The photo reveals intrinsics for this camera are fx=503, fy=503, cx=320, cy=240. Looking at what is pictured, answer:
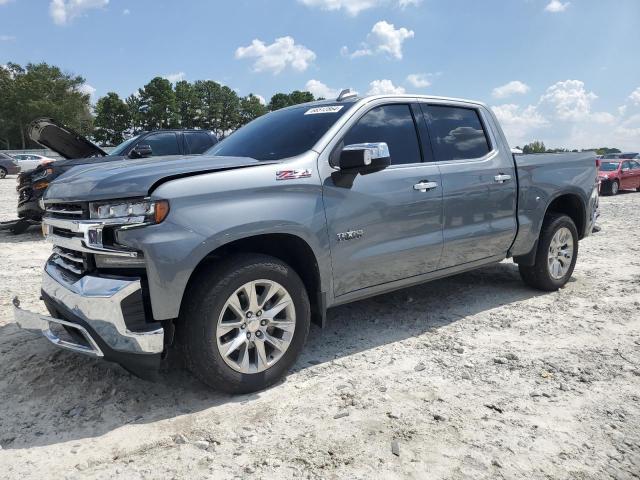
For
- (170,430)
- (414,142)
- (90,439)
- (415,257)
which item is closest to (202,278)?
(170,430)

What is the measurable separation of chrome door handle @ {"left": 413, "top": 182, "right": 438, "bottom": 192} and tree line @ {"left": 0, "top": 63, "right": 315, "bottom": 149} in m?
51.0

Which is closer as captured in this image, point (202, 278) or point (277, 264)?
point (202, 278)

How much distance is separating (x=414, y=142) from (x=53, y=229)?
108 inches

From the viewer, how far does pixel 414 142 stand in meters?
4.10

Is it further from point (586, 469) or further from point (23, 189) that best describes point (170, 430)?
point (23, 189)

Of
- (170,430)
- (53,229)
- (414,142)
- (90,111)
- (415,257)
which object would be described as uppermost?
(90,111)

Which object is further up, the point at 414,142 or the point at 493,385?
the point at 414,142

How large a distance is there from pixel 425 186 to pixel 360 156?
2.82 ft

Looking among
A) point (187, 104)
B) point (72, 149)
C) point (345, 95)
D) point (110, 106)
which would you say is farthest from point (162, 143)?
point (187, 104)

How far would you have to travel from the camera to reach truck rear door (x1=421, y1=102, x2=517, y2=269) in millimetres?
4223

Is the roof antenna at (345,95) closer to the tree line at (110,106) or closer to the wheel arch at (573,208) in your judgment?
the wheel arch at (573,208)

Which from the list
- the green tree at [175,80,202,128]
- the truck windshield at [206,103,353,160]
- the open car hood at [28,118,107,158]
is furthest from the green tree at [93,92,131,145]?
the truck windshield at [206,103,353,160]

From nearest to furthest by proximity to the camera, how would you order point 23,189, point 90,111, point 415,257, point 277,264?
point 277,264 < point 415,257 < point 23,189 < point 90,111

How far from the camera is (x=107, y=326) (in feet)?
8.87
